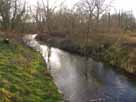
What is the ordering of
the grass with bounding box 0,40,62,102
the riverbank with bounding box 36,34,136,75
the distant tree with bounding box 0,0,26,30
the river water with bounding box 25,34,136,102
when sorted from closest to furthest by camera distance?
1. the grass with bounding box 0,40,62,102
2. the river water with bounding box 25,34,136,102
3. the riverbank with bounding box 36,34,136,75
4. the distant tree with bounding box 0,0,26,30

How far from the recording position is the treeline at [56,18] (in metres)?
39.5

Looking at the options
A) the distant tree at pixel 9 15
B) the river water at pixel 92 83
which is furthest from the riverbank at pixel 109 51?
the distant tree at pixel 9 15

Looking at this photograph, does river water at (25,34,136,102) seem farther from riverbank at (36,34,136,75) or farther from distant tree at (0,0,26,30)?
distant tree at (0,0,26,30)

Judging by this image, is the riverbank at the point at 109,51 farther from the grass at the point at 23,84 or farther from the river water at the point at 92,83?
the grass at the point at 23,84

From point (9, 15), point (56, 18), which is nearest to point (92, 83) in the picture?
point (9, 15)

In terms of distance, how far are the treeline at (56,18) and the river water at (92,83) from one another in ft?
46.1

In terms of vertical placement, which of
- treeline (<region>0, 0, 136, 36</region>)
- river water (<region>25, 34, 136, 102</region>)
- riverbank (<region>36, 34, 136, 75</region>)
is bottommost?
river water (<region>25, 34, 136, 102</region>)

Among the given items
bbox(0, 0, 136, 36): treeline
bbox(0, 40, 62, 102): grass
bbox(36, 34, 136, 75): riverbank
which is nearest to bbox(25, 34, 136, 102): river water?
bbox(36, 34, 136, 75): riverbank

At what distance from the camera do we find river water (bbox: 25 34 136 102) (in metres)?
15.4

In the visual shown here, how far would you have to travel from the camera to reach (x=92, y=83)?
19.2 meters

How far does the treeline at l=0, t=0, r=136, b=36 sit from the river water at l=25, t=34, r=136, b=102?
1404cm

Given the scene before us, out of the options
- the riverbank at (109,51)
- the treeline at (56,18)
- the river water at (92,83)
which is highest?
the treeline at (56,18)

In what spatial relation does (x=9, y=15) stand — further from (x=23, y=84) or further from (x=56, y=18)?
(x=56, y=18)

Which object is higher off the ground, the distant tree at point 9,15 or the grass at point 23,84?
the distant tree at point 9,15
